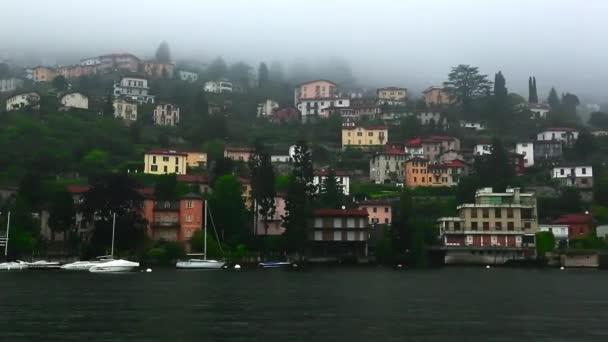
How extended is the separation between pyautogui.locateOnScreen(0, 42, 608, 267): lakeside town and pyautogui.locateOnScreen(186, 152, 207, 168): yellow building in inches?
18.7

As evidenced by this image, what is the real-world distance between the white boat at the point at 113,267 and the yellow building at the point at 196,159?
181 feet

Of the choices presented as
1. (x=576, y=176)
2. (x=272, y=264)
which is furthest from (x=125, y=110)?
(x=576, y=176)

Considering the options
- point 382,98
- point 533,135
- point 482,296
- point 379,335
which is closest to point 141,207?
point 482,296

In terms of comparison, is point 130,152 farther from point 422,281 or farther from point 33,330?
point 33,330

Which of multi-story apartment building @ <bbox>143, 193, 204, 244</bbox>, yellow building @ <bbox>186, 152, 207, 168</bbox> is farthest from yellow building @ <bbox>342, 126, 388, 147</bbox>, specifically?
multi-story apartment building @ <bbox>143, 193, 204, 244</bbox>

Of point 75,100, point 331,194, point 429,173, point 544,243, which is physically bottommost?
point 544,243

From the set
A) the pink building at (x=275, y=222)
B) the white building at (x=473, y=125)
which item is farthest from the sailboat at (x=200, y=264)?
the white building at (x=473, y=125)

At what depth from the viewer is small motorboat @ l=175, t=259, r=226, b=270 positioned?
8094cm

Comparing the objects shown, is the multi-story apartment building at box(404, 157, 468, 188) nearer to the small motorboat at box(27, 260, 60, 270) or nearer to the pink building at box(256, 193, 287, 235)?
the pink building at box(256, 193, 287, 235)

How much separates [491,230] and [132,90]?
12386cm

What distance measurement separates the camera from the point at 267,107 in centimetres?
19238

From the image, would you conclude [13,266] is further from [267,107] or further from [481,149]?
[267,107]

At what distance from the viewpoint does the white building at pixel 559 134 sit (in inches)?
5960

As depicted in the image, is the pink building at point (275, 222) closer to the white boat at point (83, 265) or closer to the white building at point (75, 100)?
the white boat at point (83, 265)
